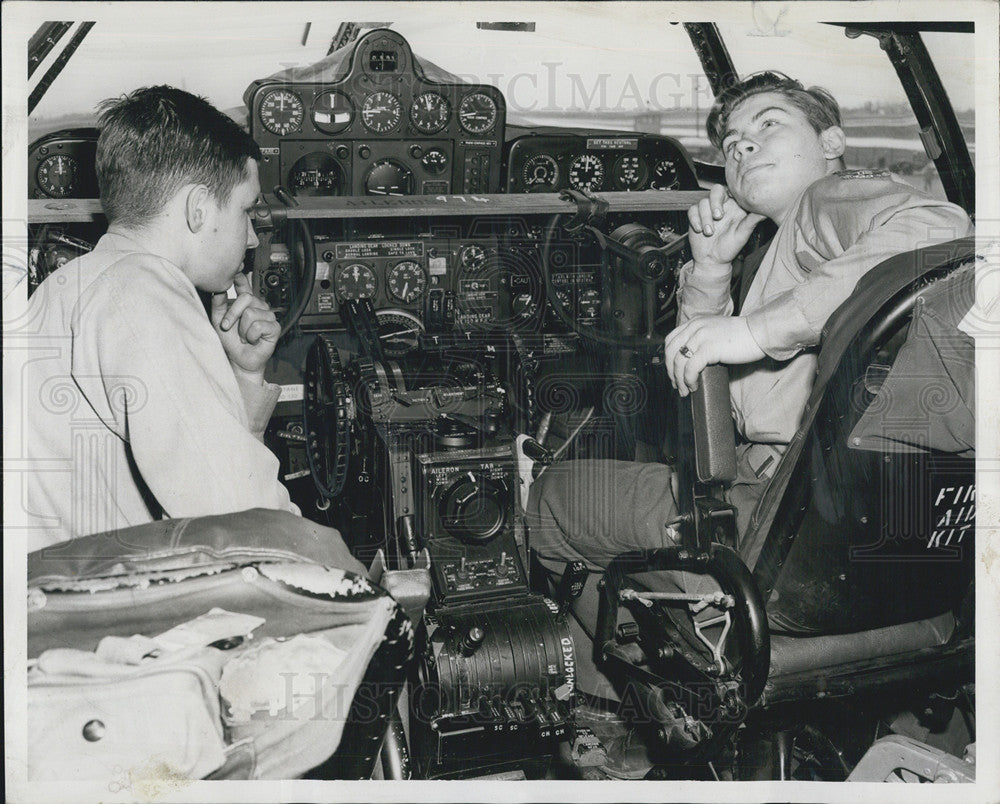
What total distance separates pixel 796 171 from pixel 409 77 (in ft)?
3.29

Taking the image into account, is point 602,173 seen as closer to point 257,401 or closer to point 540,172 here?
point 540,172

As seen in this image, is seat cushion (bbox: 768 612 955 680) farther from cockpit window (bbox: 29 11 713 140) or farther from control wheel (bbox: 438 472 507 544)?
cockpit window (bbox: 29 11 713 140)

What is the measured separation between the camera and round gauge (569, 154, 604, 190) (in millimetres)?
2742

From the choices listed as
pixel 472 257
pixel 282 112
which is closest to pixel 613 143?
pixel 472 257

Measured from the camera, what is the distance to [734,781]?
1862mm

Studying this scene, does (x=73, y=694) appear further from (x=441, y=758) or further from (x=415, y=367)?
(x=415, y=367)

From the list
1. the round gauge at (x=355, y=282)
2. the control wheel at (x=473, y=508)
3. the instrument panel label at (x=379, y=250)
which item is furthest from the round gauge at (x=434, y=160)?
the control wheel at (x=473, y=508)

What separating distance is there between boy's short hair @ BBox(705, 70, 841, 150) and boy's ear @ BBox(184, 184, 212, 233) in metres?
1.19

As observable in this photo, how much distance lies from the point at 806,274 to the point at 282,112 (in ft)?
4.72

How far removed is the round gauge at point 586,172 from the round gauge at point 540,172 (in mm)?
62

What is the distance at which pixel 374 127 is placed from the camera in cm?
246

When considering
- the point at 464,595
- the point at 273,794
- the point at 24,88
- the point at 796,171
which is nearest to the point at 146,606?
the point at 273,794

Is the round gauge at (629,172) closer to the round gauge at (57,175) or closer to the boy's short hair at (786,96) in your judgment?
the boy's short hair at (786,96)

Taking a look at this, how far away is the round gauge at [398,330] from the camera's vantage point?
235cm
